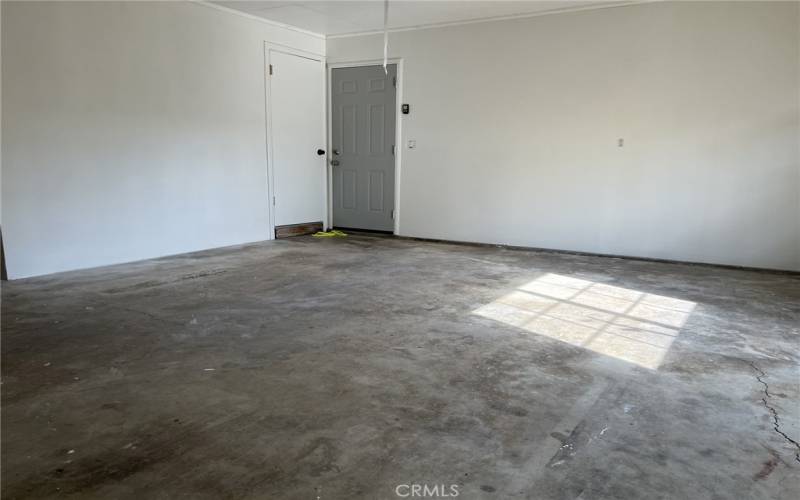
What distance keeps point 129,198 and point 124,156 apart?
41cm

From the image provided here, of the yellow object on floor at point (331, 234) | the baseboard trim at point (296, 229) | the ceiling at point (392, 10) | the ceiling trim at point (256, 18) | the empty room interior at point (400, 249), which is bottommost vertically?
the yellow object on floor at point (331, 234)

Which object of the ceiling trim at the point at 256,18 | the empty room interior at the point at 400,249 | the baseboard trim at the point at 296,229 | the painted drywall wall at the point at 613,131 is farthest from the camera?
the baseboard trim at the point at 296,229

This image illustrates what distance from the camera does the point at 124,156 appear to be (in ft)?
17.3

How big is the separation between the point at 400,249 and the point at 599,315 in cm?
294

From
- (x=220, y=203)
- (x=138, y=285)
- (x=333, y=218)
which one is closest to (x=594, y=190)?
(x=333, y=218)

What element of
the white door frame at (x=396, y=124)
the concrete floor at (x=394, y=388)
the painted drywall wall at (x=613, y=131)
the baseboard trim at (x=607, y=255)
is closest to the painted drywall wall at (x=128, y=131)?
the concrete floor at (x=394, y=388)

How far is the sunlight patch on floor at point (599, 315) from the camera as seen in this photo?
326cm

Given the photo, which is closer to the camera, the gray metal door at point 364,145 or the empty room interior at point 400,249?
the empty room interior at point 400,249

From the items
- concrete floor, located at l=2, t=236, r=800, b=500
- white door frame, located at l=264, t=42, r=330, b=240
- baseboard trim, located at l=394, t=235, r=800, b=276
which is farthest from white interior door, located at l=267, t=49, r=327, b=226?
concrete floor, located at l=2, t=236, r=800, b=500

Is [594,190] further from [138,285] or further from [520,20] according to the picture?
[138,285]

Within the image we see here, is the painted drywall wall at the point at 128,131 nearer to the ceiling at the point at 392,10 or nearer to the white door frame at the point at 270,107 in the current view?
the white door frame at the point at 270,107

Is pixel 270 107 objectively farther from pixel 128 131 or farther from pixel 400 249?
pixel 400 249

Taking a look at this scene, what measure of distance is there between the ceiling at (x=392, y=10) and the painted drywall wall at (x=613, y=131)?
0.20 metres

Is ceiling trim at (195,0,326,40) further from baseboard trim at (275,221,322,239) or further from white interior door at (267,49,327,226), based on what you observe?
baseboard trim at (275,221,322,239)
